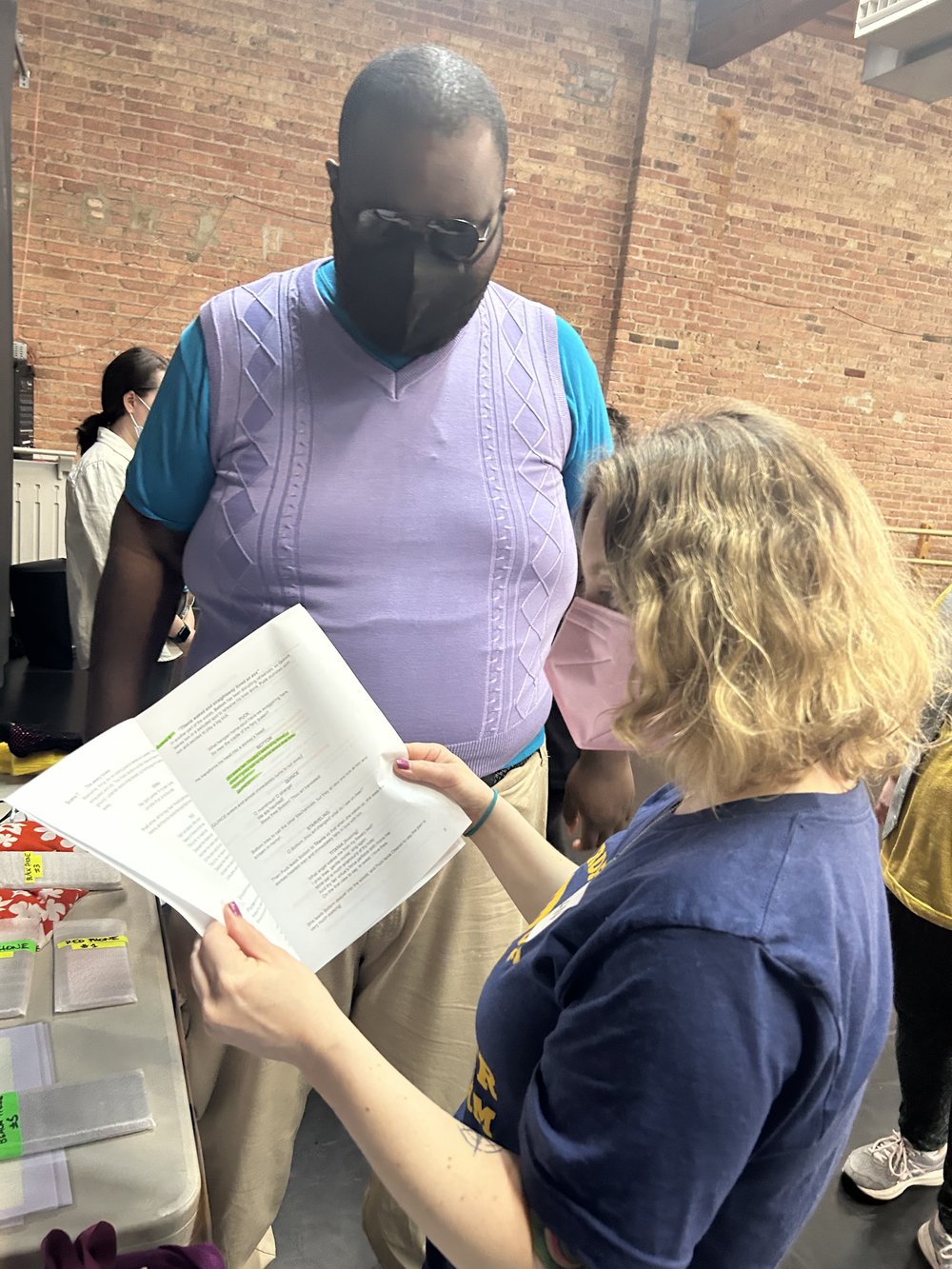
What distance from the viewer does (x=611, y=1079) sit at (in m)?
0.56

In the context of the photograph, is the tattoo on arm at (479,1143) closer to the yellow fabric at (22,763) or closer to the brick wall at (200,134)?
the yellow fabric at (22,763)

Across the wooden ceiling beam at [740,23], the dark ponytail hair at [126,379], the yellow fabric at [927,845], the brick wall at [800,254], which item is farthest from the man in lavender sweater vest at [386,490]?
the wooden ceiling beam at [740,23]

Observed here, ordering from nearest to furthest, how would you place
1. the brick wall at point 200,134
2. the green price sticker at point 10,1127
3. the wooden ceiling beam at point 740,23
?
the green price sticker at point 10,1127
the brick wall at point 200,134
the wooden ceiling beam at point 740,23

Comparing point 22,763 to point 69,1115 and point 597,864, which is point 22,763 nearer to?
point 69,1115

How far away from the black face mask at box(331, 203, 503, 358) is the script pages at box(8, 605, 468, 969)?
1.40 ft

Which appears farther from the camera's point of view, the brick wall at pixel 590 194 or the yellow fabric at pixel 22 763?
the brick wall at pixel 590 194

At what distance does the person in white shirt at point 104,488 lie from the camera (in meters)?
2.71

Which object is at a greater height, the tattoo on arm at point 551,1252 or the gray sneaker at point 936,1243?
the tattoo on arm at point 551,1252

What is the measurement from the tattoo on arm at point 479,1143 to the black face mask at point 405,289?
0.87 meters

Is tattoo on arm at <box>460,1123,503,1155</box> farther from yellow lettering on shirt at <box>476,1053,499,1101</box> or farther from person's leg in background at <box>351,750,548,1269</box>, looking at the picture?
person's leg in background at <box>351,750,548,1269</box>

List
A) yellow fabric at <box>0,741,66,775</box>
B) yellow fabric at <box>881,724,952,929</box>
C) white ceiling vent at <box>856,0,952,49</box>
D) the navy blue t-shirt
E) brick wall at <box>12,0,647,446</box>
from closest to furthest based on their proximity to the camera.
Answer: the navy blue t-shirt
yellow fabric at <box>0,741,66,775</box>
yellow fabric at <box>881,724,952,929</box>
white ceiling vent at <box>856,0,952,49</box>
brick wall at <box>12,0,647,446</box>

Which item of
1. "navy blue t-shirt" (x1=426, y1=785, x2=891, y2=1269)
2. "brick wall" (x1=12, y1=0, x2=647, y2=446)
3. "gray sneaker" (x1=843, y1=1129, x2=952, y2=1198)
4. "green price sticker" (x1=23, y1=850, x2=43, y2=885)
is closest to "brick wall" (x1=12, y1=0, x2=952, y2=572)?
"brick wall" (x1=12, y1=0, x2=647, y2=446)

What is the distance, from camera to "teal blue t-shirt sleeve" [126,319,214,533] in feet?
3.67

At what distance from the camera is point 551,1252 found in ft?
2.00
